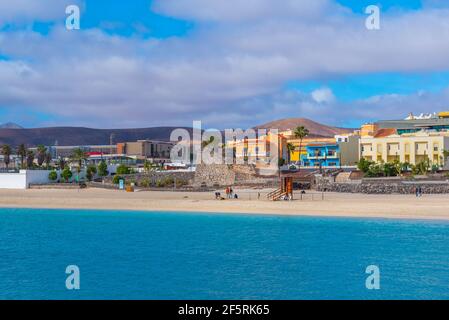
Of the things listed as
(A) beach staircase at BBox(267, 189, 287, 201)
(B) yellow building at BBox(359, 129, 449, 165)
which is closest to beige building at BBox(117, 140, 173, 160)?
(B) yellow building at BBox(359, 129, 449, 165)

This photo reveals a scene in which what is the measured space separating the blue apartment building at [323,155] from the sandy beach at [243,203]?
34.1 meters

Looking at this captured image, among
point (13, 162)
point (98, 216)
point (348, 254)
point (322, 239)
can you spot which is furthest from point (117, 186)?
point (13, 162)

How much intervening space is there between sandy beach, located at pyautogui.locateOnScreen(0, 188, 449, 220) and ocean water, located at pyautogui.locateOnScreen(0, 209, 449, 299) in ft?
8.88

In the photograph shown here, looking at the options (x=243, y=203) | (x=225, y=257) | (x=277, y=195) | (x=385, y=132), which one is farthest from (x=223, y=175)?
(x=225, y=257)

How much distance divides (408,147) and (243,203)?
1529 inches

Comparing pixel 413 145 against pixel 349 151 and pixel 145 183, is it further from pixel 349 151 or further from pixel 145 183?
pixel 145 183

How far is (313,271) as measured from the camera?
24141 millimetres

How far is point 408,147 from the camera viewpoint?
252ft

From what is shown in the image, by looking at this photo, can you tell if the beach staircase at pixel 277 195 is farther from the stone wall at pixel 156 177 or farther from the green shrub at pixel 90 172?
the green shrub at pixel 90 172
